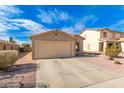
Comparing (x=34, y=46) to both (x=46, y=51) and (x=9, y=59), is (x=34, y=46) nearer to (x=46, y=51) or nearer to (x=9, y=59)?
(x=46, y=51)

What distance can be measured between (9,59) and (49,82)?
164 inches

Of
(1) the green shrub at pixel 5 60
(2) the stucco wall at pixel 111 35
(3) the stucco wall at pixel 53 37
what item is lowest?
(1) the green shrub at pixel 5 60

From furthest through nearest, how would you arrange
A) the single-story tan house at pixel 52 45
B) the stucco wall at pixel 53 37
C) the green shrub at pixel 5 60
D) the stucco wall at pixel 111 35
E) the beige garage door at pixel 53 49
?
the stucco wall at pixel 111 35
the stucco wall at pixel 53 37
the beige garage door at pixel 53 49
the single-story tan house at pixel 52 45
the green shrub at pixel 5 60

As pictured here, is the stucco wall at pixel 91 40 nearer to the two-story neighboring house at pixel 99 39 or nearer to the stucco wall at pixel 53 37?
the two-story neighboring house at pixel 99 39

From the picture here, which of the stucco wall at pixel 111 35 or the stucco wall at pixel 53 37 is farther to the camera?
the stucco wall at pixel 111 35

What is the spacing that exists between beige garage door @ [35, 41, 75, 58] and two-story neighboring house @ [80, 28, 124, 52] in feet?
39.6

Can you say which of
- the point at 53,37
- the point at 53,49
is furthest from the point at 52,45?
the point at 53,37

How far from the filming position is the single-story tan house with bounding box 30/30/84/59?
16.5 metres

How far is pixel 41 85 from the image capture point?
6.51 meters

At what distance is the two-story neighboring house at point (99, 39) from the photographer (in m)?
28.8

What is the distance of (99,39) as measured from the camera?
2898 centimetres

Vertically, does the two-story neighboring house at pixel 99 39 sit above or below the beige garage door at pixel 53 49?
above

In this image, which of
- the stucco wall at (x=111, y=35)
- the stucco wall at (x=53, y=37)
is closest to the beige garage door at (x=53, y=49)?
the stucco wall at (x=53, y=37)
